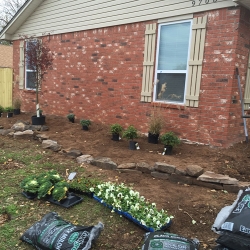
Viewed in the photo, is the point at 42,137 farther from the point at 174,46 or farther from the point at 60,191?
the point at 174,46

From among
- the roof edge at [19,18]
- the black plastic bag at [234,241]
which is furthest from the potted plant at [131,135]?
the roof edge at [19,18]

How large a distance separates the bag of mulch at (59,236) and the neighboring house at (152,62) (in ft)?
11.8

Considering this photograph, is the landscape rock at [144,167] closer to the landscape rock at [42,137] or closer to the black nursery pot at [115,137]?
the black nursery pot at [115,137]

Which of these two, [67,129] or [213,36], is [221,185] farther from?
[67,129]

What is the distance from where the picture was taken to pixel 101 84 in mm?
7391

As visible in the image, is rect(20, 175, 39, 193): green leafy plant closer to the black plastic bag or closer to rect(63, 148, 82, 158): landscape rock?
rect(63, 148, 82, 158): landscape rock

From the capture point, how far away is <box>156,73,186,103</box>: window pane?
5703 mm

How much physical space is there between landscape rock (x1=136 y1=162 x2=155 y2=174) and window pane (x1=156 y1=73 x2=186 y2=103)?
2047 millimetres

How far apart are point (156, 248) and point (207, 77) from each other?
13.2 ft

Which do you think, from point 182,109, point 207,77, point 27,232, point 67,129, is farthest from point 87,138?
point 27,232

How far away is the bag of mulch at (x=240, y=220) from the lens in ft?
6.09

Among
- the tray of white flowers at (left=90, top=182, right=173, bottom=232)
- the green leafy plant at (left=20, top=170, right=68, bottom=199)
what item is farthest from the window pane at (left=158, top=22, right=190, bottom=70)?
the green leafy plant at (left=20, top=170, right=68, bottom=199)

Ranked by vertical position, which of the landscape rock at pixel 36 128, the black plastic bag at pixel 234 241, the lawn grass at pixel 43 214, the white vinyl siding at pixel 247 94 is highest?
the white vinyl siding at pixel 247 94

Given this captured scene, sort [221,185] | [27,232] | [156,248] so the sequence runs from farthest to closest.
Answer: [221,185], [27,232], [156,248]
